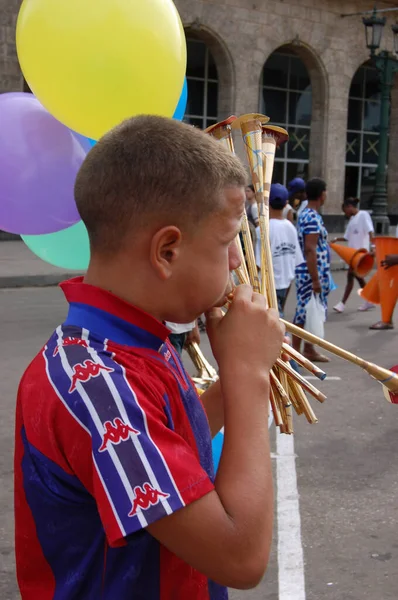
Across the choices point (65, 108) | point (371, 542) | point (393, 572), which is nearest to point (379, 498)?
point (371, 542)

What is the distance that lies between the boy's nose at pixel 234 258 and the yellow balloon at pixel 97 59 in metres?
0.83

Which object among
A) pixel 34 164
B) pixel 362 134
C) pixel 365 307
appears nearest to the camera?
pixel 34 164

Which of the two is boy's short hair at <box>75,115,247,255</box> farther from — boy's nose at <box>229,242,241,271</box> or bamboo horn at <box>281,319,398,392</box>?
bamboo horn at <box>281,319,398,392</box>

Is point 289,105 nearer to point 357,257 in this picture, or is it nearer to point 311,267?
point 357,257

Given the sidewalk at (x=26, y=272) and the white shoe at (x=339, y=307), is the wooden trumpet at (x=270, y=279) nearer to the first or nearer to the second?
the white shoe at (x=339, y=307)

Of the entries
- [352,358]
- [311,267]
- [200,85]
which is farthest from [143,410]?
[200,85]

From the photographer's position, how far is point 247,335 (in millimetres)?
1302

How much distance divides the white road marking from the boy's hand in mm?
2021

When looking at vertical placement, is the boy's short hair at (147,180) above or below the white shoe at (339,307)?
above

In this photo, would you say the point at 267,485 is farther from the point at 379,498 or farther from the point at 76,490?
the point at 379,498

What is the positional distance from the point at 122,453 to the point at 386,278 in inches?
318

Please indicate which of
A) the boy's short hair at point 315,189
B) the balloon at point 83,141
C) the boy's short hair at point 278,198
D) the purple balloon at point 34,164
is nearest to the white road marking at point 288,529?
the purple balloon at point 34,164

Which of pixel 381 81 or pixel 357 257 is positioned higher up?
pixel 381 81

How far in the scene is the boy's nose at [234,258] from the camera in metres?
1.45
